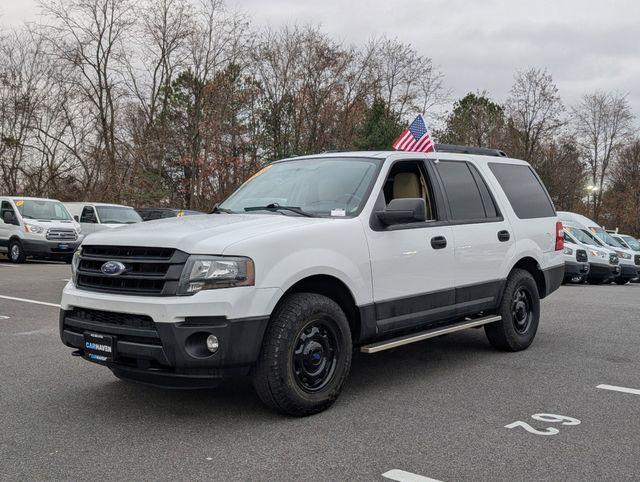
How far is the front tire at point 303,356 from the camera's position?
14.3 feet

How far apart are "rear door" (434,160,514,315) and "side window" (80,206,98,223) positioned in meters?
17.6

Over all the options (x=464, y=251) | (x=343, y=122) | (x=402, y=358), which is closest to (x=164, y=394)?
(x=402, y=358)

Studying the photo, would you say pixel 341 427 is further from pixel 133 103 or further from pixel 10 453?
pixel 133 103

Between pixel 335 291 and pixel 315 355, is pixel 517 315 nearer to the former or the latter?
pixel 335 291

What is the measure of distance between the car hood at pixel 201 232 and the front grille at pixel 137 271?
52mm

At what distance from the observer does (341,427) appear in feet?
14.4

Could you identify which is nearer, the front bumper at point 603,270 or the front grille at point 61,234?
the front grille at point 61,234

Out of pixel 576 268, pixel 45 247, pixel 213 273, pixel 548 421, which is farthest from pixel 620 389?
pixel 45 247

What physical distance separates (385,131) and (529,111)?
1316 centimetres

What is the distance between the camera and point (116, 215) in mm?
22203

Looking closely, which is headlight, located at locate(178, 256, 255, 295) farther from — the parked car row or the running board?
the parked car row

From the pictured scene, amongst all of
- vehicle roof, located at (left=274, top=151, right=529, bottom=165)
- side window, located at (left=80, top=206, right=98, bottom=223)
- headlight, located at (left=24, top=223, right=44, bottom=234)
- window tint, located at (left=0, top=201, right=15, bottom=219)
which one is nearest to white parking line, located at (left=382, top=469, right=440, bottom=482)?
vehicle roof, located at (left=274, top=151, right=529, bottom=165)

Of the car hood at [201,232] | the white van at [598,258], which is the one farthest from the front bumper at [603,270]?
the car hood at [201,232]

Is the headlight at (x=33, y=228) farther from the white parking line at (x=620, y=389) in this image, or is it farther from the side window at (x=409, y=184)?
the white parking line at (x=620, y=389)
